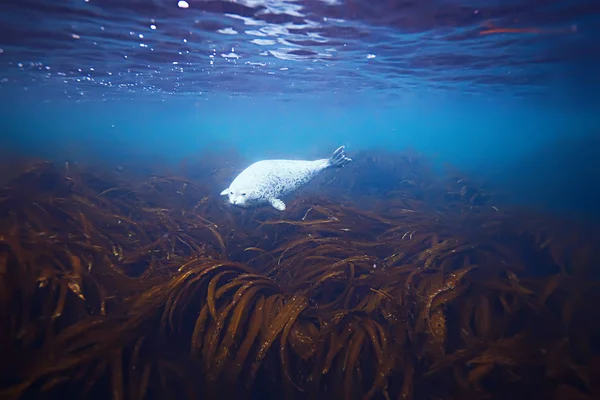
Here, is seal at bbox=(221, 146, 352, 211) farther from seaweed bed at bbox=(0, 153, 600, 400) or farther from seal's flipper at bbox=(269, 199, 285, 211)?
seaweed bed at bbox=(0, 153, 600, 400)

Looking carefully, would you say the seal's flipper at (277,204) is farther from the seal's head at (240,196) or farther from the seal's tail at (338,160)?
the seal's tail at (338,160)

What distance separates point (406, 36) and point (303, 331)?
383 inches

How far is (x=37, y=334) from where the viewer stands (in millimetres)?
3814

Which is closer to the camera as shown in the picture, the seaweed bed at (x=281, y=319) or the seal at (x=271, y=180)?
the seaweed bed at (x=281, y=319)

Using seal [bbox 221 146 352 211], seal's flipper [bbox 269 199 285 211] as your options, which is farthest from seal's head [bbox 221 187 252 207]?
seal's flipper [bbox 269 199 285 211]

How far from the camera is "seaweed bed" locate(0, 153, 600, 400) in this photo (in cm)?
367

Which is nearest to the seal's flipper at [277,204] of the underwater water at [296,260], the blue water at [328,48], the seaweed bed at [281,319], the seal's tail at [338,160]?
the underwater water at [296,260]

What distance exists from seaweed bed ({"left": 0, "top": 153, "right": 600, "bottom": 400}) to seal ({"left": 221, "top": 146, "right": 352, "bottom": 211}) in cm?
111

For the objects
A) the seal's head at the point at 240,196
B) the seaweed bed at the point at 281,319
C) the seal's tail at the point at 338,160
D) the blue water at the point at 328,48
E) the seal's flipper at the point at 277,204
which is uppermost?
the blue water at the point at 328,48

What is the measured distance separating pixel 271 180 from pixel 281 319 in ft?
13.2

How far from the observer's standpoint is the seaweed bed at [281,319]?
3670mm

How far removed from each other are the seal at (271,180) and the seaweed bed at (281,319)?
3.64ft

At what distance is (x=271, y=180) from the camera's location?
7.67 metres

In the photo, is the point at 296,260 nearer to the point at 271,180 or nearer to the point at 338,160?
the point at 271,180
